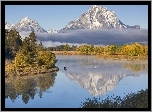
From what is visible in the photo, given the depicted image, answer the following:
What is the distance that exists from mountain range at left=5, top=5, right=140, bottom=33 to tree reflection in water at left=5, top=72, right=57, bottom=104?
0.65 metres

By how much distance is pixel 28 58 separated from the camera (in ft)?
16.5

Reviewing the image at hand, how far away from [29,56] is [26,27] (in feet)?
1.35

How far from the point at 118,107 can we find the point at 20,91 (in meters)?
1.31

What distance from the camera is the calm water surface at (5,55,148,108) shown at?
16.1ft

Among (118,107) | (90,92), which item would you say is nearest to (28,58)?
(90,92)

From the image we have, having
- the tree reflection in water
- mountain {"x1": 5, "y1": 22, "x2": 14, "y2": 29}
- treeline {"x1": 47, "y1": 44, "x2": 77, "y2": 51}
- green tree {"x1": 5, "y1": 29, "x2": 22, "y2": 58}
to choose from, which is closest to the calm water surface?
the tree reflection in water

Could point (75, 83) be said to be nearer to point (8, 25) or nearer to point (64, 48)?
point (64, 48)

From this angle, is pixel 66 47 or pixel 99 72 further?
pixel 66 47

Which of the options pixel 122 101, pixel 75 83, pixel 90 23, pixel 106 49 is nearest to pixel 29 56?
pixel 75 83

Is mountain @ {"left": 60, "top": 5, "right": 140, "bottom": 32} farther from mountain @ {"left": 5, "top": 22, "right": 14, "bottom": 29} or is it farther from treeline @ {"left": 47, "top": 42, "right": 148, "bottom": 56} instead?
mountain @ {"left": 5, "top": 22, "right": 14, "bottom": 29}

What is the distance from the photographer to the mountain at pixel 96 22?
4992mm

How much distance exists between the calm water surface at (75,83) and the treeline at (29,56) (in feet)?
0.31

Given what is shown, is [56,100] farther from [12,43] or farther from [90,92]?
[12,43]

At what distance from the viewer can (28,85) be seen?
4969mm
